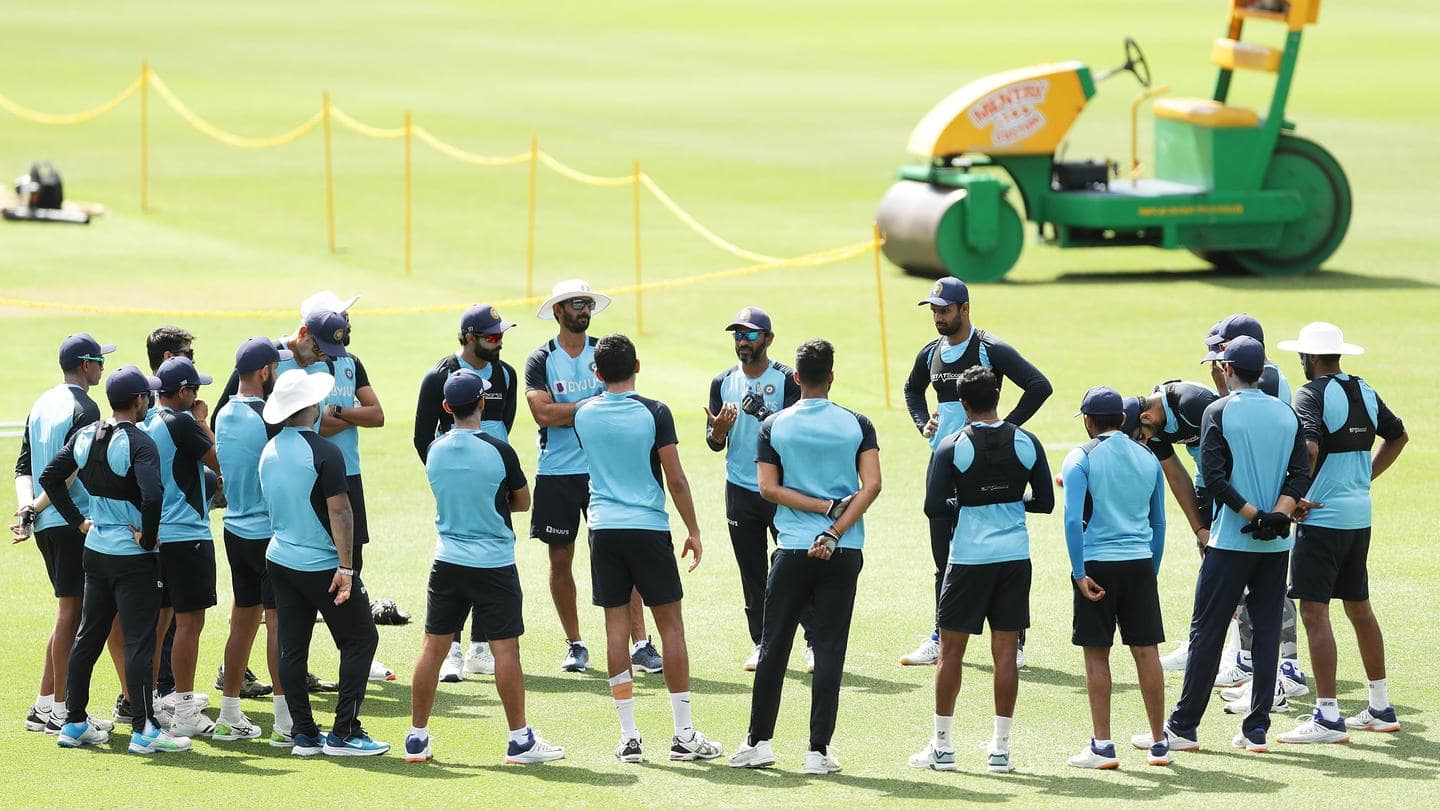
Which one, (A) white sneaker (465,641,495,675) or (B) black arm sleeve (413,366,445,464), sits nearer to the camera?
(B) black arm sleeve (413,366,445,464)

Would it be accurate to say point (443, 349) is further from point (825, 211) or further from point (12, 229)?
point (825, 211)

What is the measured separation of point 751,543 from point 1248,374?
9.74 ft

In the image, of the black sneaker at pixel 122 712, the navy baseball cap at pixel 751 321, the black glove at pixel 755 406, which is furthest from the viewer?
the black glove at pixel 755 406

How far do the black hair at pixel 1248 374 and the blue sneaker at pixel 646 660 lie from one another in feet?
11.8

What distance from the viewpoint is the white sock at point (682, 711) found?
9055 mm

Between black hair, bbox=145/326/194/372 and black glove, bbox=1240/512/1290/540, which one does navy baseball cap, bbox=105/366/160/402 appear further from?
black glove, bbox=1240/512/1290/540

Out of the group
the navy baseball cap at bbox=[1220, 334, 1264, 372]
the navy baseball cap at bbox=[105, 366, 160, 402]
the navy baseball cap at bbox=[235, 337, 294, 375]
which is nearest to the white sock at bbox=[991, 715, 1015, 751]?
the navy baseball cap at bbox=[1220, 334, 1264, 372]

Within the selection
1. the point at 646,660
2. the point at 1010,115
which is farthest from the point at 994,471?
the point at 1010,115

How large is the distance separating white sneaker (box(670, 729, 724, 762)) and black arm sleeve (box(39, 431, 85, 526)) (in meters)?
3.14

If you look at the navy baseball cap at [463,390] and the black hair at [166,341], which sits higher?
the black hair at [166,341]

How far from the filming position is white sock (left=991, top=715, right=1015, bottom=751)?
8.81 m

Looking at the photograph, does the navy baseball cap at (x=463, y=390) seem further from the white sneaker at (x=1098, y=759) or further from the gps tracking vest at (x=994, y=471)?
the white sneaker at (x=1098, y=759)

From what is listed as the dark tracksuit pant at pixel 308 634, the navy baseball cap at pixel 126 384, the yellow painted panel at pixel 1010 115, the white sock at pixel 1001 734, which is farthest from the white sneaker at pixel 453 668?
the yellow painted panel at pixel 1010 115

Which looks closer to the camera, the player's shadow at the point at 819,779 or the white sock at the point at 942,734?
the player's shadow at the point at 819,779
